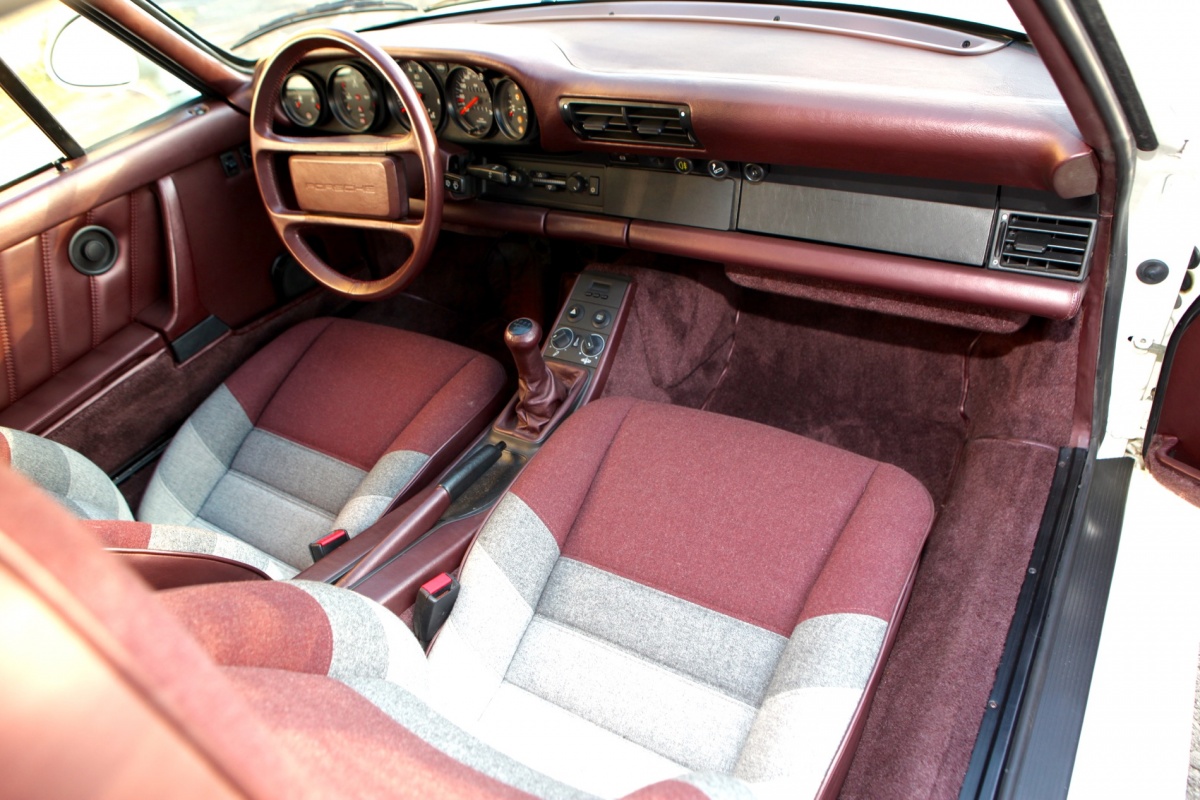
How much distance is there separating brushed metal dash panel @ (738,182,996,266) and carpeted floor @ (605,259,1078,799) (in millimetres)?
354

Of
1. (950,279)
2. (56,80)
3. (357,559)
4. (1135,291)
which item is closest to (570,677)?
(357,559)

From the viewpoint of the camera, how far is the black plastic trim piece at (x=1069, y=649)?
114 centimetres

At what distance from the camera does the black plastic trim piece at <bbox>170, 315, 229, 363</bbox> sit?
2170mm

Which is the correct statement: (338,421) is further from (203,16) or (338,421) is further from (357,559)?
(203,16)

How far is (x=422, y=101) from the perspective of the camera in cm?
196

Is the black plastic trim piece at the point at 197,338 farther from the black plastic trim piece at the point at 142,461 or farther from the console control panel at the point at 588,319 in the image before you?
the console control panel at the point at 588,319

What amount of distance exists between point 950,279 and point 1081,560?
0.59 m

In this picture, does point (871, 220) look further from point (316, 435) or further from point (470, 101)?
point (316, 435)

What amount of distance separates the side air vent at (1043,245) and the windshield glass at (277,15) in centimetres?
75

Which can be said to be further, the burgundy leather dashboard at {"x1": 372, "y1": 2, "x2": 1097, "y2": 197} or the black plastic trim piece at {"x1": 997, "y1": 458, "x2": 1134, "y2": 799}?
the burgundy leather dashboard at {"x1": 372, "y1": 2, "x2": 1097, "y2": 197}

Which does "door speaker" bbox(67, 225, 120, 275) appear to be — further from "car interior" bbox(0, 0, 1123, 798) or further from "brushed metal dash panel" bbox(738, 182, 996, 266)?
"brushed metal dash panel" bbox(738, 182, 996, 266)

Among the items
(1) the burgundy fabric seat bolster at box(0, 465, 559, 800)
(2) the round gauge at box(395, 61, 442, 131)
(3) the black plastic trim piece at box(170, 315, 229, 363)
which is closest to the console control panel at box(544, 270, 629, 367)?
(2) the round gauge at box(395, 61, 442, 131)

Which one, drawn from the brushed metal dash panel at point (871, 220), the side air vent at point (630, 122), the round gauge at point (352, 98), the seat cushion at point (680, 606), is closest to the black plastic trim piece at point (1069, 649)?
the seat cushion at point (680, 606)

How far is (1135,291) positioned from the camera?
1.51 metres
